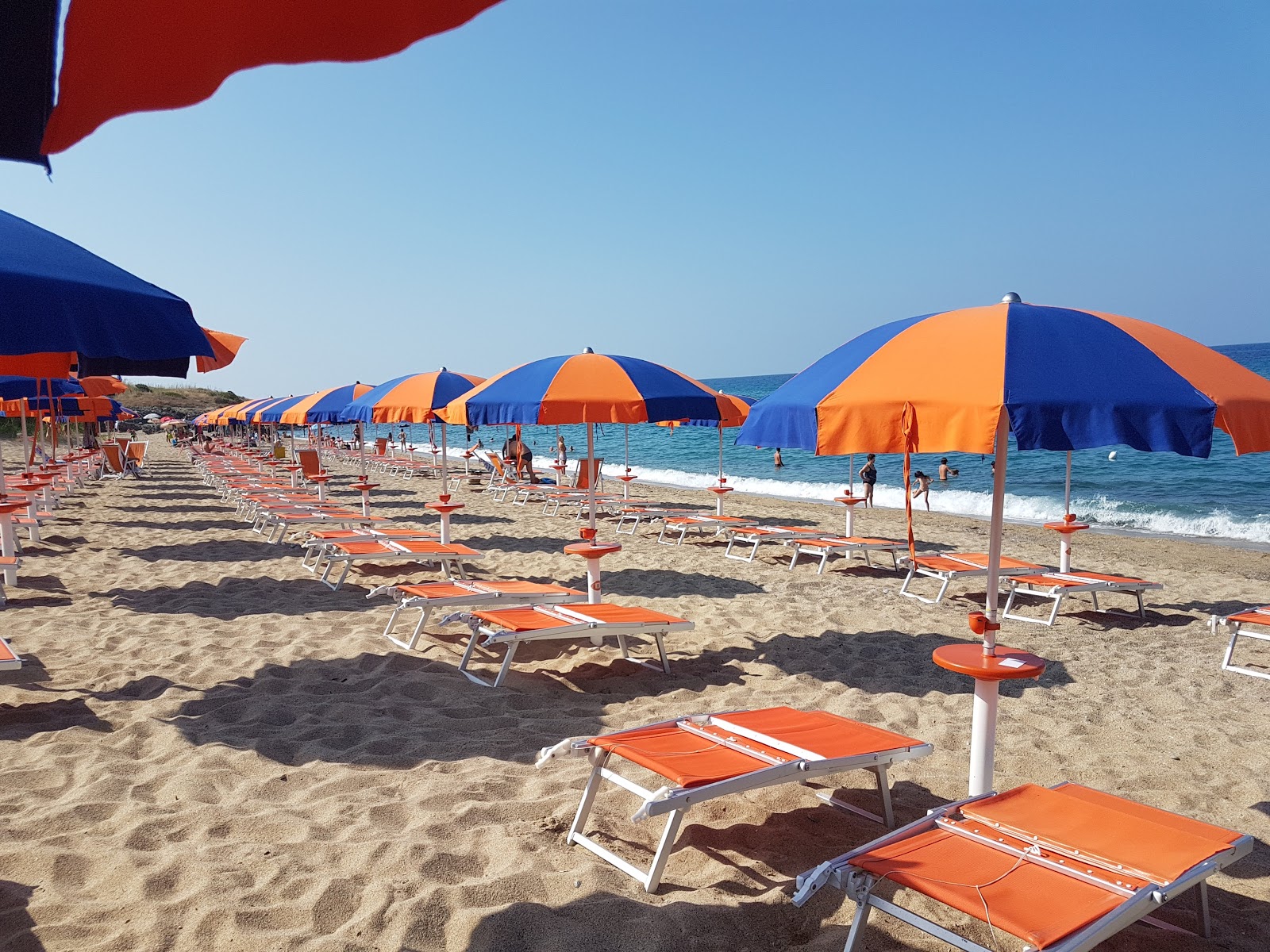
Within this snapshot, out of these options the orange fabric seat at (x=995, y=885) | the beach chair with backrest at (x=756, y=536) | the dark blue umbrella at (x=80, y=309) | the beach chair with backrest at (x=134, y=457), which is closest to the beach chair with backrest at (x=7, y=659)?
the dark blue umbrella at (x=80, y=309)

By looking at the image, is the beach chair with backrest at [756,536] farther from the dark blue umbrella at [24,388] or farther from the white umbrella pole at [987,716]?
the dark blue umbrella at [24,388]

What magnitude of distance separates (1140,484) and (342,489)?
21.8 meters

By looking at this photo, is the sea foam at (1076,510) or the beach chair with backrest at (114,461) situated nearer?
the sea foam at (1076,510)

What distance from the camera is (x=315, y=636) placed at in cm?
586

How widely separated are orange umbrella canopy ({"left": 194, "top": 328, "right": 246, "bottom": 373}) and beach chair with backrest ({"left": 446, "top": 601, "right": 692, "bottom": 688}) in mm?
1991

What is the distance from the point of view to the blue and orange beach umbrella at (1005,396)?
103 inches

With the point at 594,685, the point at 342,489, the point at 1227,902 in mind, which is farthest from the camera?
the point at 342,489

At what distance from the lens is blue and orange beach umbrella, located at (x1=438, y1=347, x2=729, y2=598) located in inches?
217

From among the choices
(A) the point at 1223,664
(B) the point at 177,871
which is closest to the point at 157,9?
(B) the point at 177,871

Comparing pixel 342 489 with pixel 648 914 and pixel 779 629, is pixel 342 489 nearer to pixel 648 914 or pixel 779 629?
pixel 779 629

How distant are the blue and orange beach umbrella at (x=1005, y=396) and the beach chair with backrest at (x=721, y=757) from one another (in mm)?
434

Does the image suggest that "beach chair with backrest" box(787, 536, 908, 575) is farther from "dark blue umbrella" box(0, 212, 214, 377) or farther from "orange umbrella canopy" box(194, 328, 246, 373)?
"dark blue umbrella" box(0, 212, 214, 377)

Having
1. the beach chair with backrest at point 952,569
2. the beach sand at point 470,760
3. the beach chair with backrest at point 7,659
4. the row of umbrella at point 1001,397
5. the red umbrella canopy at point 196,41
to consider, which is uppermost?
the red umbrella canopy at point 196,41

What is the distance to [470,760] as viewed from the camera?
12.4 ft
